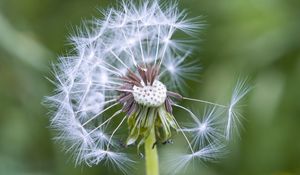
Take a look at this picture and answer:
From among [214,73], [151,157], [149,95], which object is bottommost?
[151,157]

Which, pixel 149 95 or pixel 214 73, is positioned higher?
pixel 214 73

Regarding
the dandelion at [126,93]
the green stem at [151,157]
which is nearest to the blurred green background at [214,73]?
the dandelion at [126,93]

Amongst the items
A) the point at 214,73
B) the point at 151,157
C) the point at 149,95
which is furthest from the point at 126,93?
the point at 214,73

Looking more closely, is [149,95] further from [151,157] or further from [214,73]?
[214,73]

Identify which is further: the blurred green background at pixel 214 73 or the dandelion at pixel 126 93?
the blurred green background at pixel 214 73

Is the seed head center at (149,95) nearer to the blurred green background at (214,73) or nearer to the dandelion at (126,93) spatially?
the dandelion at (126,93)

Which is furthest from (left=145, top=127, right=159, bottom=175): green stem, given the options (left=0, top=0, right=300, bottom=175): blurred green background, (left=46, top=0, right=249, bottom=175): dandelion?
(left=0, top=0, right=300, bottom=175): blurred green background

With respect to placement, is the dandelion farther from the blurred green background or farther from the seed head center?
the blurred green background

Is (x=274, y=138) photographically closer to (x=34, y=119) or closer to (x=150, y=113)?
(x=34, y=119)
